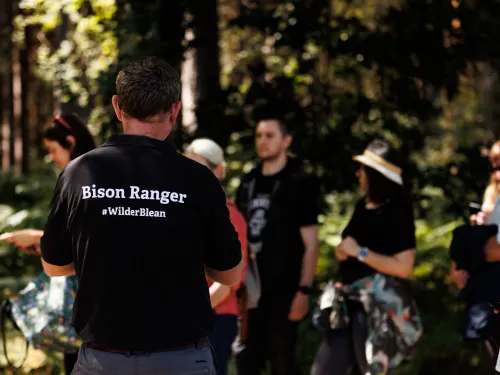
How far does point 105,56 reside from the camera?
9680 mm

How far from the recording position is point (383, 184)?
518 cm

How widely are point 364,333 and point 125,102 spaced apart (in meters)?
2.79

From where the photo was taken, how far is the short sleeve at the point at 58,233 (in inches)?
116

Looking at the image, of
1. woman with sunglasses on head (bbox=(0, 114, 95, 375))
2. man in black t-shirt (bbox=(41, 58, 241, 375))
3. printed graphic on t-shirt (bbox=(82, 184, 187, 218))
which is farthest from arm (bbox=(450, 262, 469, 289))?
printed graphic on t-shirt (bbox=(82, 184, 187, 218))

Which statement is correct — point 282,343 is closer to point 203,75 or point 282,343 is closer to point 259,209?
point 259,209

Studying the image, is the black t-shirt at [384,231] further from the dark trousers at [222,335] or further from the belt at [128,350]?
the belt at [128,350]

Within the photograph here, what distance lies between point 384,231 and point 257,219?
3.58 ft

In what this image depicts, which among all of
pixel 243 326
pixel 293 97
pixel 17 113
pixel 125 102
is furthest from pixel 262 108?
pixel 17 113

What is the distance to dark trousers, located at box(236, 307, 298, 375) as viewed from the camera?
19.0 ft

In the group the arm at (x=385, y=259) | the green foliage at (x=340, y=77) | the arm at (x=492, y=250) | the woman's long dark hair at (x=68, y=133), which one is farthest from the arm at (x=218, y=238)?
the green foliage at (x=340, y=77)

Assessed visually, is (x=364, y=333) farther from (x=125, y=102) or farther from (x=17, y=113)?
(x=17, y=113)

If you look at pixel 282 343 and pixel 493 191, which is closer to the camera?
pixel 493 191

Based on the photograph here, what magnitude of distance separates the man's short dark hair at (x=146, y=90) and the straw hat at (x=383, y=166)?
2.44 m

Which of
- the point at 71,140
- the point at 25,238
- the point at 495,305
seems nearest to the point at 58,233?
the point at 25,238
